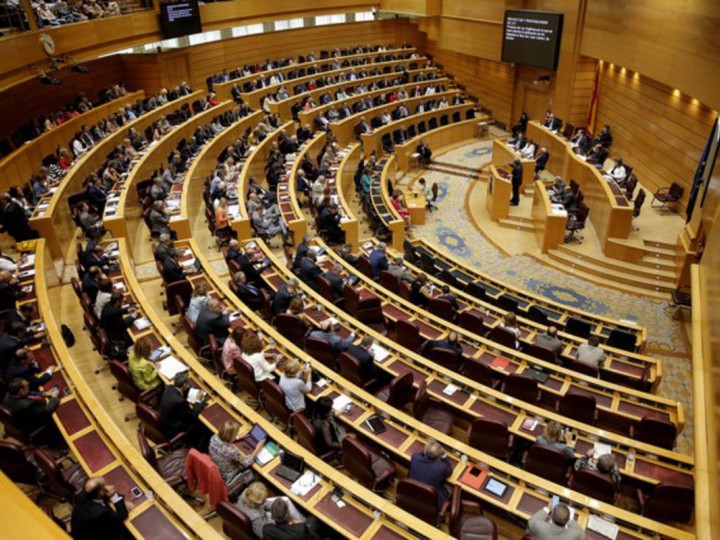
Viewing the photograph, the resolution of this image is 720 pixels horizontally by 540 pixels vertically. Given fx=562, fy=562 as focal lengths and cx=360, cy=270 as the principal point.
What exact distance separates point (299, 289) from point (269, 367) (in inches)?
86.6

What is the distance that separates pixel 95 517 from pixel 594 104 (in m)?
15.6

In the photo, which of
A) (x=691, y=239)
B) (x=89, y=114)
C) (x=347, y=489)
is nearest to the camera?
(x=347, y=489)

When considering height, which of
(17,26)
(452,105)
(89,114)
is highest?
(17,26)

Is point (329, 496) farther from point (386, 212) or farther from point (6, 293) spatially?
point (386, 212)

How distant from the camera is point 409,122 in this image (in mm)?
18328

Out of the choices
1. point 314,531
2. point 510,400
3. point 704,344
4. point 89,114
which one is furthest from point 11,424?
point 89,114

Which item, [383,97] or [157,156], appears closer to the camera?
[157,156]

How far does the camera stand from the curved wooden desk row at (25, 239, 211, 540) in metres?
4.29

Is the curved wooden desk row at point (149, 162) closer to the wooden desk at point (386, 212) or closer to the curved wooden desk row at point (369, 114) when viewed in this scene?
the curved wooden desk row at point (369, 114)

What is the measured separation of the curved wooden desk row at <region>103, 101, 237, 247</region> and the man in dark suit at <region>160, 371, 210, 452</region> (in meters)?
5.10

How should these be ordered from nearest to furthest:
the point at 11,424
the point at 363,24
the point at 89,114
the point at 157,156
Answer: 1. the point at 11,424
2. the point at 157,156
3. the point at 89,114
4. the point at 363,24

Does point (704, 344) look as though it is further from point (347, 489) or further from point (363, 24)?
point (363, 24)

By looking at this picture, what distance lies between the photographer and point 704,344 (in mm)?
5723

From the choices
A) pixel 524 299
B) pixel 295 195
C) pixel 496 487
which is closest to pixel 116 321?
pixel 496 487
